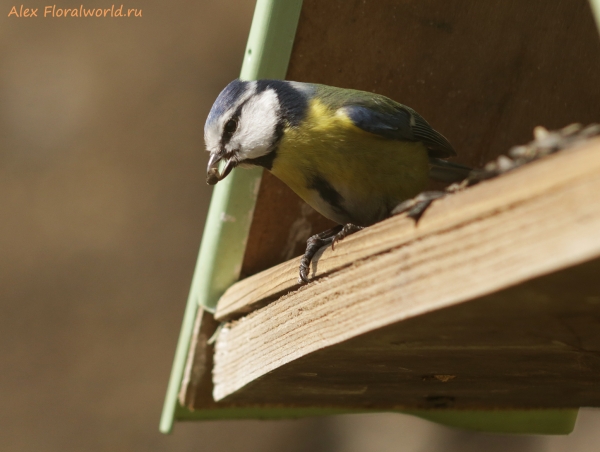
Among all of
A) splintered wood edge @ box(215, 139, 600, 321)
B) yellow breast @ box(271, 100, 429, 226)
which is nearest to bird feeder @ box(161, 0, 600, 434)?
splintered wood edge @ box(215, 139, 600, 321)

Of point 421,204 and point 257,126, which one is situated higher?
point 257,126

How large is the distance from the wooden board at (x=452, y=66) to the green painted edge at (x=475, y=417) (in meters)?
0.32

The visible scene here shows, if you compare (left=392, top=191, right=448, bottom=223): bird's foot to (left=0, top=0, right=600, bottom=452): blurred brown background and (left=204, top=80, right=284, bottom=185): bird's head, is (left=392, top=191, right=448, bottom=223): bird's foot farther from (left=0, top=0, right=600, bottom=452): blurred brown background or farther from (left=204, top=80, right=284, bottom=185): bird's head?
(left=0, top=0, right=600, bottom=452): blurred brown background

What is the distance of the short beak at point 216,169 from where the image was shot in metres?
1.41

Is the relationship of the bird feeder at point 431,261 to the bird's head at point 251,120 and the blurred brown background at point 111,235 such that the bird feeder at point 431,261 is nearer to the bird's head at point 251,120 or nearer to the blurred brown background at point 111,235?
the bird's head at point 251,120

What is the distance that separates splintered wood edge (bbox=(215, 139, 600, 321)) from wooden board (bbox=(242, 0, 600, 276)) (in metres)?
0.48

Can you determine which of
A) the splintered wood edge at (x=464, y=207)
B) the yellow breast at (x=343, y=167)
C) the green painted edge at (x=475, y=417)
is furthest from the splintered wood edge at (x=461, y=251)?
the green painted edge at (x=475, y=417)

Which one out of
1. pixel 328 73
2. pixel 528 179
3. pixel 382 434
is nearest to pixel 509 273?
pixel 528 179

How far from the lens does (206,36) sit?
10.3ft

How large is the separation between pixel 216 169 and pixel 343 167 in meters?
0.25

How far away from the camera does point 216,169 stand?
1.42 meters

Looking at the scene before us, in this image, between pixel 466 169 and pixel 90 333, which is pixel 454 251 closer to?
pixel 466 169

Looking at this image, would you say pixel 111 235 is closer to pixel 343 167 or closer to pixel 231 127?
pixel 231 127

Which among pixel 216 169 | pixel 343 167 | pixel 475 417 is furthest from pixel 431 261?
pixel 475 417
